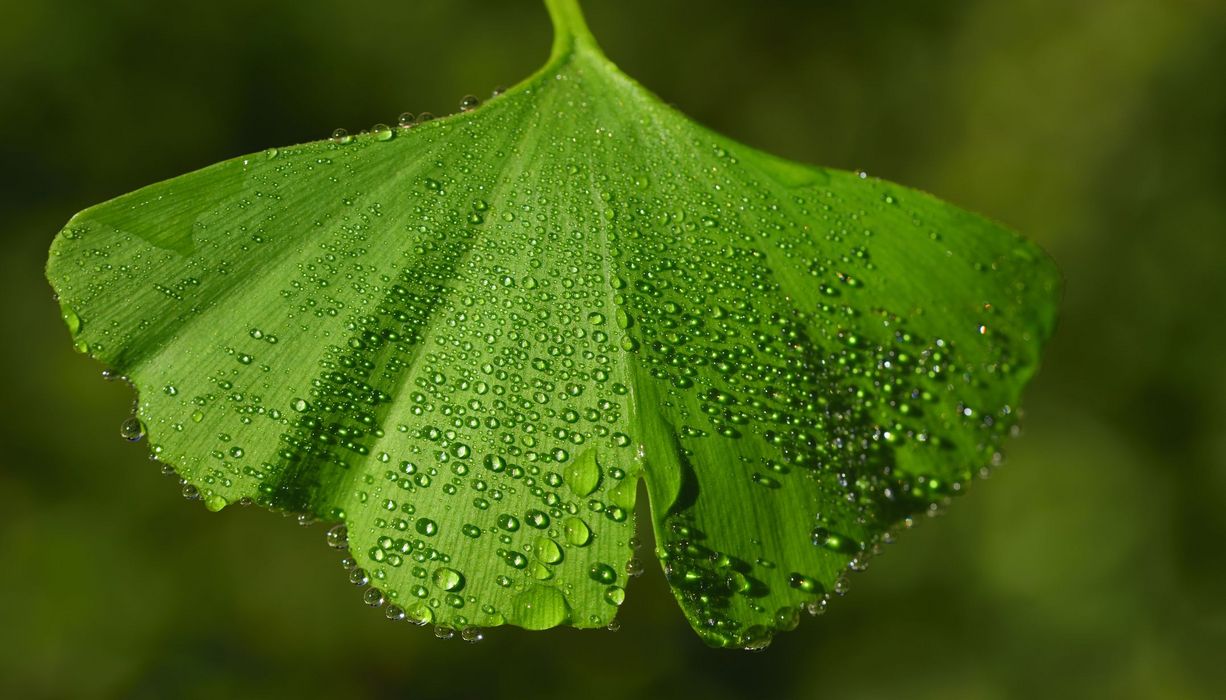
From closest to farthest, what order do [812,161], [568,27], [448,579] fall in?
[448,579], [568,27], [812,161]

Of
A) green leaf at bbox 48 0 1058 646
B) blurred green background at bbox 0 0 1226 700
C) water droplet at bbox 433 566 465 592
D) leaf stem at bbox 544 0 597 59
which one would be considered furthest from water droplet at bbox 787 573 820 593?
blurred green background at bbox 0 0 1226 700

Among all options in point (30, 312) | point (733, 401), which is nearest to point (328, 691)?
point (30, 312)

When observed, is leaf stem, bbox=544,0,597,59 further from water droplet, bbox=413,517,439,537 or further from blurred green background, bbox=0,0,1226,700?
blurred green background, bbox=0,0,1226,700

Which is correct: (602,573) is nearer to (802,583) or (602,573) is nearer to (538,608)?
(538,608)

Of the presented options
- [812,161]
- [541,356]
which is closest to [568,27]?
[541,356]

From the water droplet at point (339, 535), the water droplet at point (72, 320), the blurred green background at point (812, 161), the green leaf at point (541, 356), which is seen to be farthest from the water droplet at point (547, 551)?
the blurred green background at point (812, 161)
